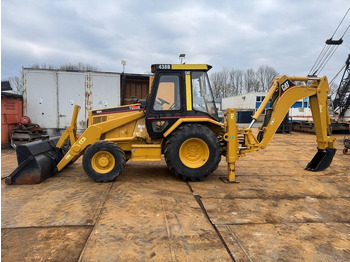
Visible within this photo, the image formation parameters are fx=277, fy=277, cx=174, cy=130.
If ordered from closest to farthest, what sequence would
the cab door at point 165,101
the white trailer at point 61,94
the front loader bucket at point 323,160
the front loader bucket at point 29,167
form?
1. the front loader bucket at point 29,167
2. the cab door at point 165,101
3. the front loader bucket at point 323,160
4. the white trailer at point 61,94

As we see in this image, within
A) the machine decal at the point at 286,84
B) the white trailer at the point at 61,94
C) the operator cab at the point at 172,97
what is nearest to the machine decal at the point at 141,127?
the operator cab at the point at 172,97

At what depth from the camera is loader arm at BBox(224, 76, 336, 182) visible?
6070 mm

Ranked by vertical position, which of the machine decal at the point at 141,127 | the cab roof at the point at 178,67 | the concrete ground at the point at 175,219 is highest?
the cab roof at the point at 178,67

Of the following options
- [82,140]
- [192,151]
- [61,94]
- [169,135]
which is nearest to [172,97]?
[169,135]

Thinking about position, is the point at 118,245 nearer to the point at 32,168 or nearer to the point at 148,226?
the point at 148,226

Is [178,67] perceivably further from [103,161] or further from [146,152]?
[103,161]

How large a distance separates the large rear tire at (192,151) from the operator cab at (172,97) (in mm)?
336

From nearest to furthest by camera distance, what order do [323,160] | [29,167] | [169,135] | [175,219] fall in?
[175,219]
[29,167]
[169,135]
[323,160]

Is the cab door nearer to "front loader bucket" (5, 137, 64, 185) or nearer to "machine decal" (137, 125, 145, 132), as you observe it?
"machine decal" (137, 125, 145, 132)

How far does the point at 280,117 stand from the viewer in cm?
665

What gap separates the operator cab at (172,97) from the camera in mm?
6109

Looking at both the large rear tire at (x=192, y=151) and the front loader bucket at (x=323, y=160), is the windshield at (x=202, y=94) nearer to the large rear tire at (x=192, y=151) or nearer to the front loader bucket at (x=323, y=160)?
the large rear tire at (x=192, y=151)

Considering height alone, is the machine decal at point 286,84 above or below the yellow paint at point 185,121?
above

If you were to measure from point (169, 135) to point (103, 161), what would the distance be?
153cm
